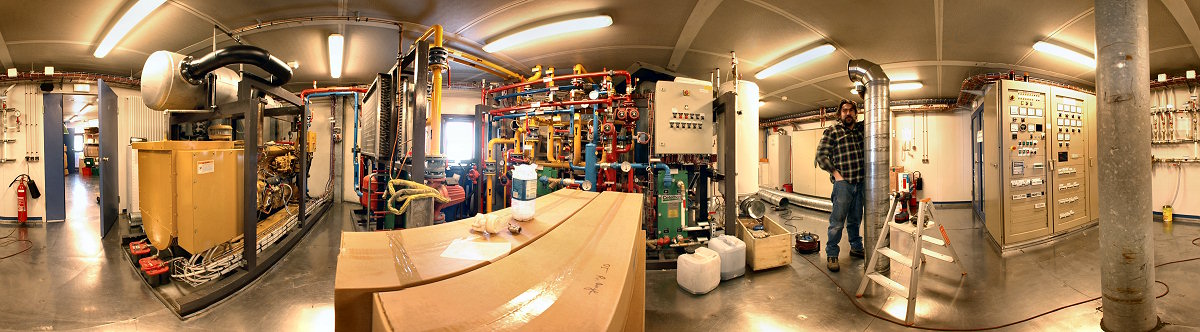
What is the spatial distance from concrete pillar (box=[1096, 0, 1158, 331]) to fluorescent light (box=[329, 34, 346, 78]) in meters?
6.36

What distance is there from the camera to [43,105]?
5.36 meters

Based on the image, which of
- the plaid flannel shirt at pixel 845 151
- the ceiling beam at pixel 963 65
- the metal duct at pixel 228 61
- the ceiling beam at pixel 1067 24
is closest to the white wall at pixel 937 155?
the ceiling beam at pixel 963 65

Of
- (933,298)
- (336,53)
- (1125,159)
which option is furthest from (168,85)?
(1125,159)

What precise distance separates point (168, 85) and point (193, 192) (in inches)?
50.9

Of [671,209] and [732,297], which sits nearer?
[732,297]

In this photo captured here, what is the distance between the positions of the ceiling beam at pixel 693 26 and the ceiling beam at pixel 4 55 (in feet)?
25.0

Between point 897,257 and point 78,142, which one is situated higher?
point 78,142

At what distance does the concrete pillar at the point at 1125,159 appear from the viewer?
6.79 ft

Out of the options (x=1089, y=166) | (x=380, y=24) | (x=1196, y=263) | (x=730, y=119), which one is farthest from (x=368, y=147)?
(x=1089, y=166)

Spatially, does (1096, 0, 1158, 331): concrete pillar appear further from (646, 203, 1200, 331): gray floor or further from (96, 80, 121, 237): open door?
(96, 80, 121, 237): open door

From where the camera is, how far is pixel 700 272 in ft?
9.27

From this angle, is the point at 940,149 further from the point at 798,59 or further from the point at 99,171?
the point at 99,171

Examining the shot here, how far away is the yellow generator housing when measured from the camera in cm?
285

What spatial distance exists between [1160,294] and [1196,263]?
170 centimetres
